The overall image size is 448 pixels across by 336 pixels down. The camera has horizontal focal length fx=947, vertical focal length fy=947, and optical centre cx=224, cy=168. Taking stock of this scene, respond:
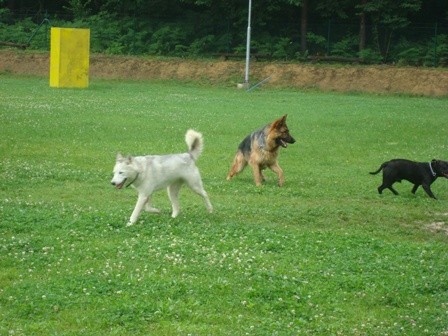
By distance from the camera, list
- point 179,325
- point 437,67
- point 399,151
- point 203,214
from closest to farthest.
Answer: point 179,325, point 203,214, point 399,151, point 437,67

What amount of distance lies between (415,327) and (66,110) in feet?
80.5

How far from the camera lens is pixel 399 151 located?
25.2 m

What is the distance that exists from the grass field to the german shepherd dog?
406 millimetres

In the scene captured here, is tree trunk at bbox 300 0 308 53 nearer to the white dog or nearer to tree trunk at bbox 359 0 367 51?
tree trunk at bbox 359 0 367 51

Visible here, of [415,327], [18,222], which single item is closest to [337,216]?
[18,222]

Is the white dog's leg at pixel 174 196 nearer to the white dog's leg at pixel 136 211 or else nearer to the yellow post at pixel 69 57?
the white dog's leg at pixel 136 211

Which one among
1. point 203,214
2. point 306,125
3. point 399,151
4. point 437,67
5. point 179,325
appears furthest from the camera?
point 437,67

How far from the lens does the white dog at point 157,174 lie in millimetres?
13297

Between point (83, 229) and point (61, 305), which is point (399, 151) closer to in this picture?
point (83, 229)

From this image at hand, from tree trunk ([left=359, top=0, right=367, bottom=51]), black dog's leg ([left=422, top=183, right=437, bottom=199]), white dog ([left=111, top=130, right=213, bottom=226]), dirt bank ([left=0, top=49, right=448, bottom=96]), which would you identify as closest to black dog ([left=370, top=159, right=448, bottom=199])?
black dog's leg ([left=422, top=183, right=437, bottom=199])

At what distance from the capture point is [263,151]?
61.4 feet

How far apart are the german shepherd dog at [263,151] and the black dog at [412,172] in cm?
211

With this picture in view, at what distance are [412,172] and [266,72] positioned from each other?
37.0m

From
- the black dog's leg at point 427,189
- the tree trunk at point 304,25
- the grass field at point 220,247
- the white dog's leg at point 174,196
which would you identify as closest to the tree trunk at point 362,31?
the tree trunk at point 304,25
